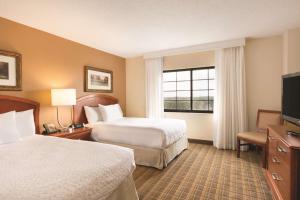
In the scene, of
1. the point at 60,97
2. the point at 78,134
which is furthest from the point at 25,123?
the point at 78,134

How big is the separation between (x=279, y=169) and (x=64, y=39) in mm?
4019

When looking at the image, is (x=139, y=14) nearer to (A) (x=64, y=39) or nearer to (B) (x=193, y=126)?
(A) (x=64, y=39)

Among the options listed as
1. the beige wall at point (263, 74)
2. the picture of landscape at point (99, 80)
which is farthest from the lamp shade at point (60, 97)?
the beige wall at point (263, 74)

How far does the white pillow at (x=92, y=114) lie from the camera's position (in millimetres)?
3748

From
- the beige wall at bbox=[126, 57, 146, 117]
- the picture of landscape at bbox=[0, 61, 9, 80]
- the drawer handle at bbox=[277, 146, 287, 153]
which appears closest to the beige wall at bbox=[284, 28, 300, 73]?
the drawer handle at bbox=[277, 146, 287, 153]

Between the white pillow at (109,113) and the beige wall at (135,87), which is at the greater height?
the beige wall at (135,87)

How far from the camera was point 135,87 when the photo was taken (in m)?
5.25

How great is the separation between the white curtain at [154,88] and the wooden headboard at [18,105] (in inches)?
108

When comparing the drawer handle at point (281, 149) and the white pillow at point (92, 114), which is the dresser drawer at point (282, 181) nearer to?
the drawer handle at point (281, 149)

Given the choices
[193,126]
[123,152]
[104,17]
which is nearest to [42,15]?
[104,17]

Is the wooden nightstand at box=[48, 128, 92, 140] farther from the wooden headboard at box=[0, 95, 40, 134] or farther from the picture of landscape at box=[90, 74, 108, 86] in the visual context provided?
the picture of landscape at box=[90, 74, 108, 86]

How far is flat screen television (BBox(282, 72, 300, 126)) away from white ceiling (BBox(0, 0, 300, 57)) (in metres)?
1.05

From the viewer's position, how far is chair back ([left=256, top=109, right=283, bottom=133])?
3.36 meters

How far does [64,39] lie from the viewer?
11.3ft
